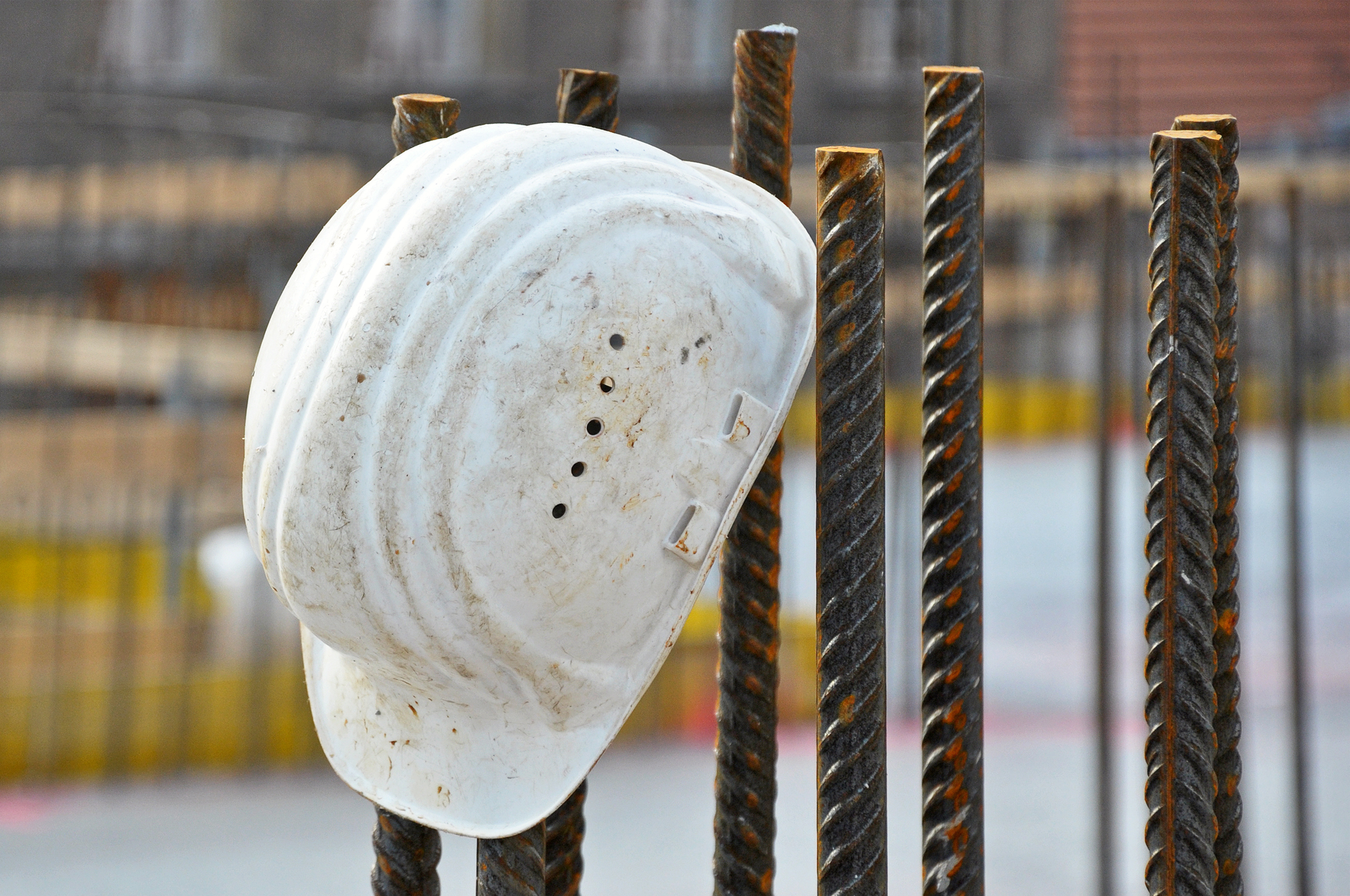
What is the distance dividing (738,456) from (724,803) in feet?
1.41

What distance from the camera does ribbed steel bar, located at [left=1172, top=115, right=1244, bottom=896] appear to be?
1630 mm

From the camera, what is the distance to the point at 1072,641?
659 centimetres

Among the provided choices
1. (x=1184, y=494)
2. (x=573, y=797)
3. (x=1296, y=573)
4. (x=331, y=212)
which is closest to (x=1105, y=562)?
(x=1296, y=573)

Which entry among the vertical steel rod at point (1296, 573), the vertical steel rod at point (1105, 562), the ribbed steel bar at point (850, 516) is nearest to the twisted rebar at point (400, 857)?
the ribbed steel bar at point (850, 516)

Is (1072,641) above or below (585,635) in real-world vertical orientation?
below

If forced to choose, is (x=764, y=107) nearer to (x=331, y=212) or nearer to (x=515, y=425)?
(x=515, y=425)

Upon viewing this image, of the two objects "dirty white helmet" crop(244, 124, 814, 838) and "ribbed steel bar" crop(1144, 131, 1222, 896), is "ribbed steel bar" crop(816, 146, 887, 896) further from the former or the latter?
"ribbed steel bar" crop(1144, 131, 1222, 896)

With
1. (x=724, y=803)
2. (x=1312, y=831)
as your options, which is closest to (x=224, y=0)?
(x=1312, y=831)

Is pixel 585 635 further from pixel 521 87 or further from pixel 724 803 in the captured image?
pixel 521 87

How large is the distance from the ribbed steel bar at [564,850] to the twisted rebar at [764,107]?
77cm

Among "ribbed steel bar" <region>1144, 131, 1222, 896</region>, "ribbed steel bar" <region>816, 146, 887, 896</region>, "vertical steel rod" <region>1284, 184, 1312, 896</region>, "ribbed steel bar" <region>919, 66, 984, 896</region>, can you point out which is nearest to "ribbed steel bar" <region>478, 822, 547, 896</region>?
→ "ribbed steel bar" <region>816, 146, 887, 896</region>

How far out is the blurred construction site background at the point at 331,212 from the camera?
5.07 m

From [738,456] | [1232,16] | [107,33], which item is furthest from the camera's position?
[1232,16]

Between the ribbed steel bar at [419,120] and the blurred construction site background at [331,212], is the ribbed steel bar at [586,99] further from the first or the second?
the blurred construction site background at [331,212]
